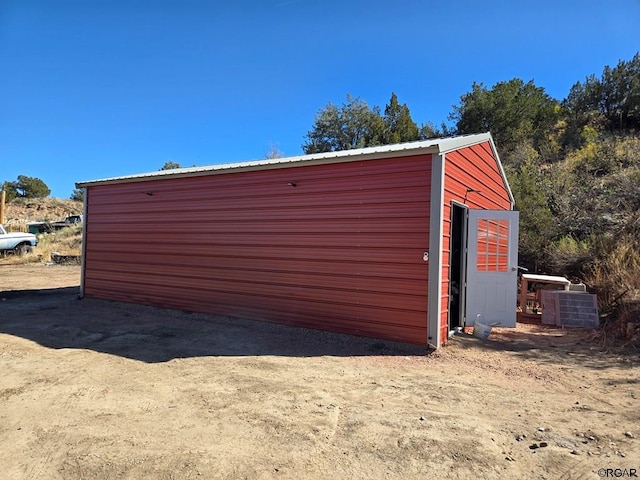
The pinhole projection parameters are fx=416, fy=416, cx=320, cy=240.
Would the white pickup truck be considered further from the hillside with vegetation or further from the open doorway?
the open doorway

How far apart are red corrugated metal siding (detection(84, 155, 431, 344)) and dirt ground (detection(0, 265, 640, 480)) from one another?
521mm

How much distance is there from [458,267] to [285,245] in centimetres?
297

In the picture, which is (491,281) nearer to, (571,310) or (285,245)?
(571,310)

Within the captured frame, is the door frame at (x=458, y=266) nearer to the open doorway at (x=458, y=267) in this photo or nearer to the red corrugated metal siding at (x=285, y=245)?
the open doorway at (x=458, y=267)

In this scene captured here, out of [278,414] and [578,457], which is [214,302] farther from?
[578,457]

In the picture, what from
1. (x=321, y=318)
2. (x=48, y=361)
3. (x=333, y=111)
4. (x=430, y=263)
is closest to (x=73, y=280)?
(x=48, y=361)

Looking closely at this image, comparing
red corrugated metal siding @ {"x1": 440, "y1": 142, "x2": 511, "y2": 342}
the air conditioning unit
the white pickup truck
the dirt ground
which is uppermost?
red corrugated metal siding @ {"x1": 440, "y1": 142, "x2": 511, "y2": 342}

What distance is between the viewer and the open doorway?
646 cm

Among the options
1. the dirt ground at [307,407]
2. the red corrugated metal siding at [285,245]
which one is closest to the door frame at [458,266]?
the dirt ground at [307,407]

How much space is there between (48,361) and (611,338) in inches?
279

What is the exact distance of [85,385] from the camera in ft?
12.6

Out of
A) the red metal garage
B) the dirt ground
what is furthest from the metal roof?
the dirt ground

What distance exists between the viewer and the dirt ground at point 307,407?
8.23ft

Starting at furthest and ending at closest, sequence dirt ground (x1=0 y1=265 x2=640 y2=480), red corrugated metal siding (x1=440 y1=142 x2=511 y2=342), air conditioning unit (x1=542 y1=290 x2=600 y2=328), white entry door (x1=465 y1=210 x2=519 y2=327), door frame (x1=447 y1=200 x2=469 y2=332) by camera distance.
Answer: air conditioning unit (x1=542 y1=290 x2=600 y2=328) < door frame (x1=447 y1=200 x2=469 y2=332) < white entry door (x1=465 y1=210 x2=519 y2=327) < red corrugated metal siding (x1=440 y1=142 x2=511 y2=342) < dirt ground (x1=0 y1=265 x2=640 y2=480)
